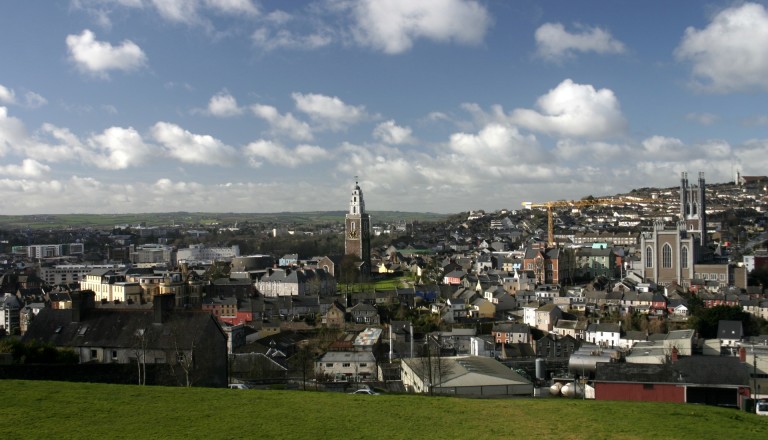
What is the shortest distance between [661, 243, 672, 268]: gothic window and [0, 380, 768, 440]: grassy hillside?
145 feet

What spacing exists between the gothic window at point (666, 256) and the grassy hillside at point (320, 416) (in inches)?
1740

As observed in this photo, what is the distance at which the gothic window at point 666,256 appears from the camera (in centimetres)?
5550

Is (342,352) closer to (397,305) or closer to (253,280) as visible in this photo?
(397,305)

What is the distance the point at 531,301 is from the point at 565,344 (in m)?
11.9

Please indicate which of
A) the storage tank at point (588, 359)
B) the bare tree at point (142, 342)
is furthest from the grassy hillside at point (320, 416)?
the storage tank at point (588, 359)

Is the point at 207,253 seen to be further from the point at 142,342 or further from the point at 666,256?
the point at 142,342

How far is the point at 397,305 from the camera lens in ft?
153

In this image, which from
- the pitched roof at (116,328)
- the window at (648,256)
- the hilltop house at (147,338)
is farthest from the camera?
the window at (648,256)

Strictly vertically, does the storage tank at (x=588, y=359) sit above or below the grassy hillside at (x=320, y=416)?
below

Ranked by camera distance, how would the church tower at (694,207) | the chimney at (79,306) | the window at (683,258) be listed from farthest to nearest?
the church tower at (694,207)
the window at (683,258)
the chimney at (79,306)

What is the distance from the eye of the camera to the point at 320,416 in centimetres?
1191

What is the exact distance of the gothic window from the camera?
55.5m

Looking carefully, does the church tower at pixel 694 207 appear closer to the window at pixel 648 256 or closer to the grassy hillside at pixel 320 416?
the window at pixel 648 256

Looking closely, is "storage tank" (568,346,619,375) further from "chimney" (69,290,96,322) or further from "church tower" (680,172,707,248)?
"church tower" (680,172,707,248)
